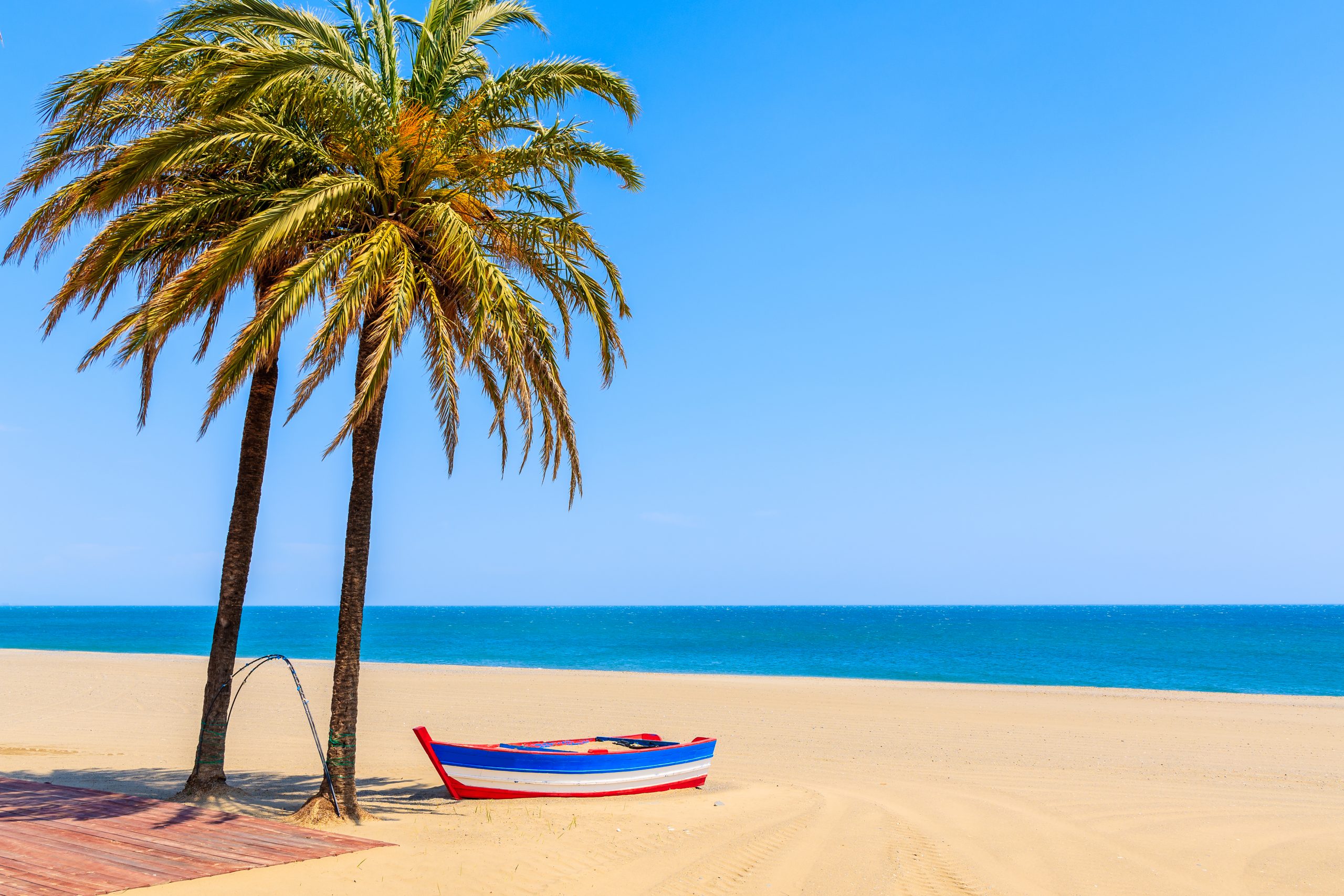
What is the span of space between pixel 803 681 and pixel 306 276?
34.4 metres

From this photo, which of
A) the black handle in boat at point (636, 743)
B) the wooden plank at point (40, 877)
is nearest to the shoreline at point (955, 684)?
the black handle in boat at point (636, 743)

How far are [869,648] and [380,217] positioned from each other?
7545 cm

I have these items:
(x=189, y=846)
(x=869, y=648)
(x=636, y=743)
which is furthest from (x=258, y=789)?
(x=869, y=648)

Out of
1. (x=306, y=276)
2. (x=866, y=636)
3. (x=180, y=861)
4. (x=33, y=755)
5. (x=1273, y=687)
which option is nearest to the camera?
(x=180, y=861)

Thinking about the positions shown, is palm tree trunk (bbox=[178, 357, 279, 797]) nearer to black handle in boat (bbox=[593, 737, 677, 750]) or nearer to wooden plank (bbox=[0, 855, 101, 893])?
wooden plank (bbox=[0, 855, 101, 893])

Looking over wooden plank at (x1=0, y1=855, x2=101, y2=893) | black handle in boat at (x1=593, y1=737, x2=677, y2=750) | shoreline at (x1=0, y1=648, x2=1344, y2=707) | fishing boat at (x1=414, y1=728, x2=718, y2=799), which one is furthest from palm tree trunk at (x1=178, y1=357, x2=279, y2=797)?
shoreline at (x1=0, y1=648, x2=1344, y2=707)

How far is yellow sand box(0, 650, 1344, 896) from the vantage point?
346 inches

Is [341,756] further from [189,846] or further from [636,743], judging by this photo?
[636,743]

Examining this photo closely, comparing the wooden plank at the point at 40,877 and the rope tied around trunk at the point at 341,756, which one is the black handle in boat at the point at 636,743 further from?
the wooden plank at the point at 40,877

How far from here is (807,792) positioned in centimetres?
1342

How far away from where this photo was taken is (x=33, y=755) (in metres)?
15.0

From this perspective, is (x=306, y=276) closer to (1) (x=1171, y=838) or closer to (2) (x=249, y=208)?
(2) (x=249, y=208)

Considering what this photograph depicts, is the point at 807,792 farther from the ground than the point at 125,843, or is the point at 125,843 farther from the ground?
the point at 125,843

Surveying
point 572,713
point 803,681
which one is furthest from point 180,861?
point 803,681
